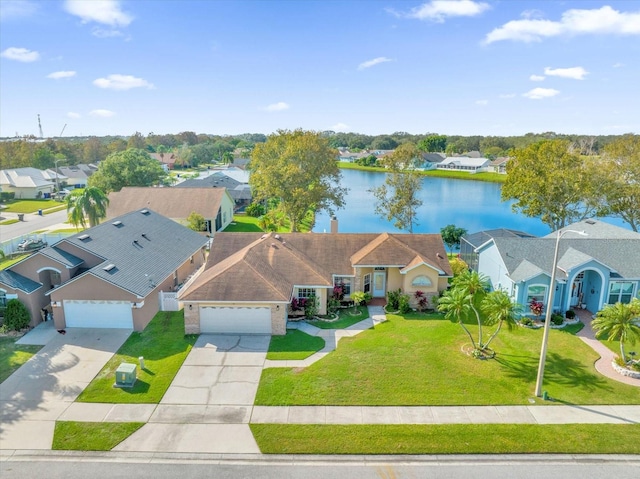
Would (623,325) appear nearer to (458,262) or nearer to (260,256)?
(458,262)

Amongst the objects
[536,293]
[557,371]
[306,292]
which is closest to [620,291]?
[536,293]

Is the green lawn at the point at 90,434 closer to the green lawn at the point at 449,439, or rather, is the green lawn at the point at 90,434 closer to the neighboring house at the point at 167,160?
the green lawn at the point at 449,439

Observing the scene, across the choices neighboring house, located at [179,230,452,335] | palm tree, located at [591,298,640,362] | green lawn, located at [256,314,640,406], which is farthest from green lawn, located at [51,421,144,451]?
palm tree, located at [591,298,640,362]

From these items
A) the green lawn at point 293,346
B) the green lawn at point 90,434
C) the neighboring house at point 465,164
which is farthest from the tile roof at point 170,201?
the neighboring house at point 465,164

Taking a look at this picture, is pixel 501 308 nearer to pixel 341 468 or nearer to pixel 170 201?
pixel 341 468


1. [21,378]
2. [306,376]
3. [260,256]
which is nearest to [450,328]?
[306,376]
